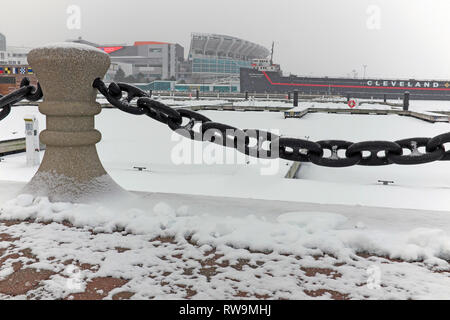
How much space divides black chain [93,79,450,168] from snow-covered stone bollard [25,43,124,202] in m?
0.13

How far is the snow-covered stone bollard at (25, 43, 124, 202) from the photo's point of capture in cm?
233

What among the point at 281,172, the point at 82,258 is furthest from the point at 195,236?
the point at 281,172

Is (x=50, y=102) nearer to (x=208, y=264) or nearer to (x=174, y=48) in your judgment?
(x=208, y=264)

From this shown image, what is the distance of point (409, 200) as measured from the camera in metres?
4.50

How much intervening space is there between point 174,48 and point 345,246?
3888 inches

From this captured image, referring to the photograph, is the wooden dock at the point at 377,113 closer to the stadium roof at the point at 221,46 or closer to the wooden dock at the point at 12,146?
the wooden dock at the point at 12,146

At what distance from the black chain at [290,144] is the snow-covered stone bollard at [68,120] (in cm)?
13

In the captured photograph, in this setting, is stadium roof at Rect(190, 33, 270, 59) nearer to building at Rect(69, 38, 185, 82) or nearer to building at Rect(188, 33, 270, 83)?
building at Rect(188, 33, 270, 83)

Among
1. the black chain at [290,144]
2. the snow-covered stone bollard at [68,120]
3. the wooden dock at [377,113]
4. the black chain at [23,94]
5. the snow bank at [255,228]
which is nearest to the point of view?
the snow bank at [255,228]

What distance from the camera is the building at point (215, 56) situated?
313ft

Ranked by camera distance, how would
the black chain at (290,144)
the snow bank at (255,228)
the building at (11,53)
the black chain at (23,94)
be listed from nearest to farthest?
the snow bank at (255,228) → the black chain at (290,144) → the black chain at (23,94) → the building at (11,53)

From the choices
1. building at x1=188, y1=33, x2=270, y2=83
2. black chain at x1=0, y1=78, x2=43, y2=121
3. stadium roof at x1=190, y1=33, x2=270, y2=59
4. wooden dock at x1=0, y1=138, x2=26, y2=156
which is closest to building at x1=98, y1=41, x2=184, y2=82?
building at x1=188, y1=33, x2=270, y2=83

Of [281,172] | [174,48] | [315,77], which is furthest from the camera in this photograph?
[174,48]

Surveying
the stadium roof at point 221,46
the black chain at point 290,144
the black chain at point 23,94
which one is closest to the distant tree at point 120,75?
the stadium roof at point 221,46
